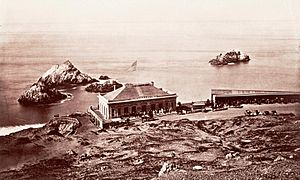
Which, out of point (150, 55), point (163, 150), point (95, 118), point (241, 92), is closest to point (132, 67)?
point (150, 55)

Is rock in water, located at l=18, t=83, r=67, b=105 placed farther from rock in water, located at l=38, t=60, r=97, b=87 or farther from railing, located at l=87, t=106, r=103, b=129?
railing, located at l=87, t=106, r=103, b=129

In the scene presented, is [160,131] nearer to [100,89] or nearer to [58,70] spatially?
[100,89]

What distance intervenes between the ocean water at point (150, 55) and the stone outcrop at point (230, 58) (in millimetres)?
28

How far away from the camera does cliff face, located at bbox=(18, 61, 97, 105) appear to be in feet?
9.96

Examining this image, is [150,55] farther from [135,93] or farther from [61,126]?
[61,126]

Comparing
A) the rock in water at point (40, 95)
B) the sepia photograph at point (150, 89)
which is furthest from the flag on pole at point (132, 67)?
the rock in water at point (40, 95)

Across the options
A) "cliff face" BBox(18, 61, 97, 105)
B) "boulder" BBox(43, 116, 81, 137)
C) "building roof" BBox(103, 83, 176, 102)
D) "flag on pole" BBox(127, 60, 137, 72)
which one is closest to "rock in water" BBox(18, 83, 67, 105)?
A: "cliff face" BBox(18, 61, 97, 105)

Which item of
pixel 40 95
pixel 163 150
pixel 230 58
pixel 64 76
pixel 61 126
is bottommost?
pixel 163 150

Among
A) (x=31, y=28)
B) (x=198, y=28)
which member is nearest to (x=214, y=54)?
(x=198, y=28)

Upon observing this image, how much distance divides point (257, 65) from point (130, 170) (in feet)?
3.22

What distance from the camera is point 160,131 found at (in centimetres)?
314

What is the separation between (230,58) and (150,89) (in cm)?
51

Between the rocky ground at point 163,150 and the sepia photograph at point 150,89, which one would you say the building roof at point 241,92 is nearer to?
the sepia photograph at point 150,89

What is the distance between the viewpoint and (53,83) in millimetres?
3057
